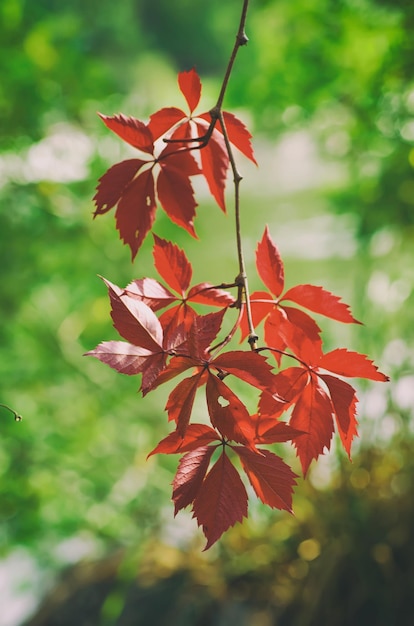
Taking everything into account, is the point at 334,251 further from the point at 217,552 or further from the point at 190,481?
the point at 190,481

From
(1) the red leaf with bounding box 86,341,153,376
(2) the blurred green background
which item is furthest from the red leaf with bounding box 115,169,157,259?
(2) the blurred green background

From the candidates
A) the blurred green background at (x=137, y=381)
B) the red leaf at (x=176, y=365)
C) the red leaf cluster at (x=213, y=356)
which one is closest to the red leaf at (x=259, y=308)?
the red leaf cluster at (x=213, y=356)

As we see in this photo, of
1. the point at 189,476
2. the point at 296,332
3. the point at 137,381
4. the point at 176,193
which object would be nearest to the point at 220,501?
the point at 189,476

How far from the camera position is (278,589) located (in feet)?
4.35

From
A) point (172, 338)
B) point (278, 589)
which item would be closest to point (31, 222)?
point (278, 589)

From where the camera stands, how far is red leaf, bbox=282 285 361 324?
16.6 inches

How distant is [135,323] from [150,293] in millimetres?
63

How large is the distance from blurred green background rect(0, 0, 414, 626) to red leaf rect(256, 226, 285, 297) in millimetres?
817

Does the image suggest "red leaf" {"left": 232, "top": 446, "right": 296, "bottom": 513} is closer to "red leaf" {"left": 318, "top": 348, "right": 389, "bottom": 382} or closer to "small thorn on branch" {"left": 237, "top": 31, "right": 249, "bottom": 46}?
"red leaf" {"left": 318, "top": 348, "right": 389, "bottom": 382}

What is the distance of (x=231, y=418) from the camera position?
0.33 metres

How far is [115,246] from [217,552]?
865 millimetres

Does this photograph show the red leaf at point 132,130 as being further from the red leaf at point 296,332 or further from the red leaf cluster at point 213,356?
the red leaf at point 296,332

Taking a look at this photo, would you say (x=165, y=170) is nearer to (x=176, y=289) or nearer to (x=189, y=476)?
(x=176, y=289)

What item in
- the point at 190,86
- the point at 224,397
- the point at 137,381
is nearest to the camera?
the point at 224,397
